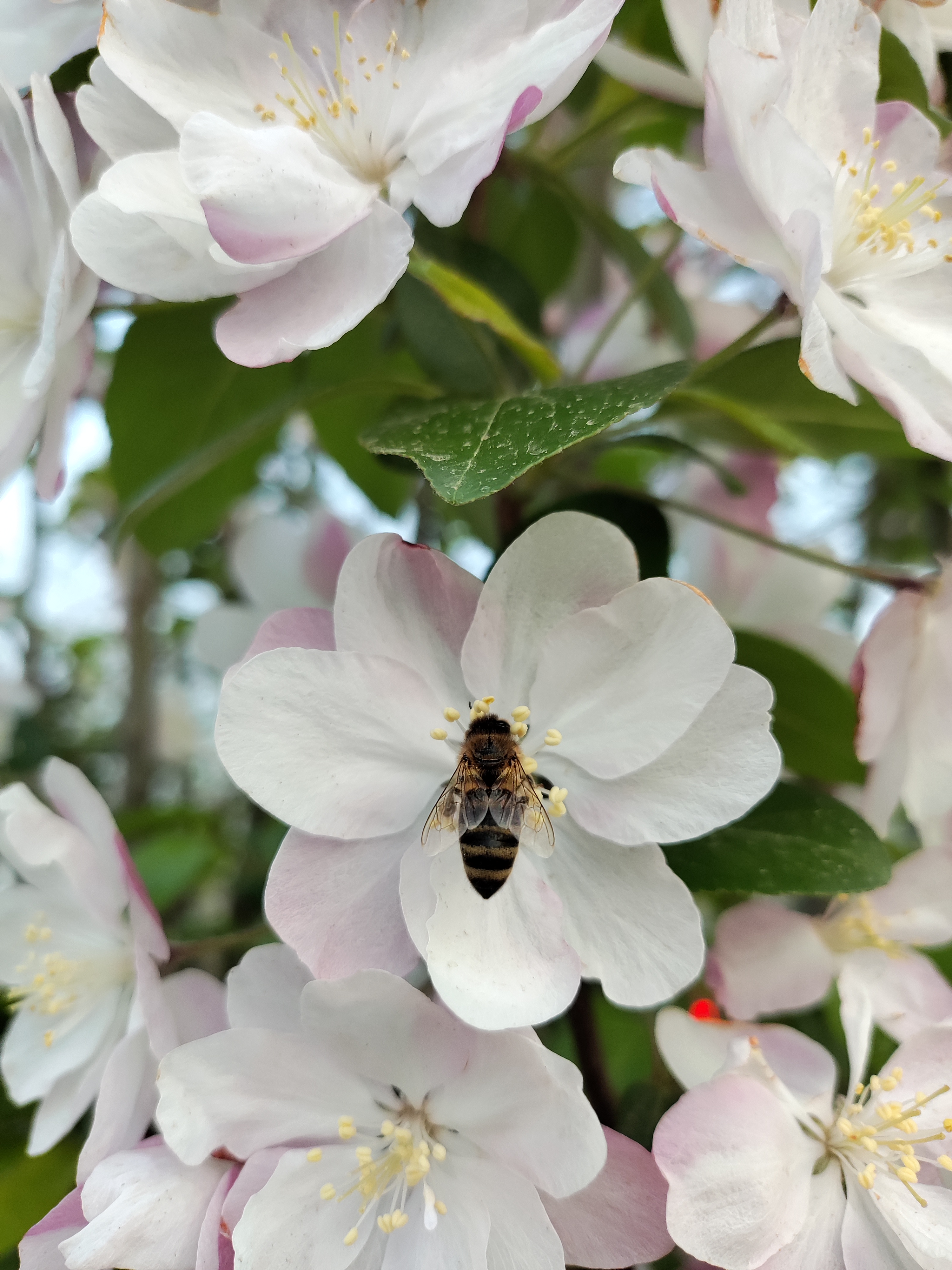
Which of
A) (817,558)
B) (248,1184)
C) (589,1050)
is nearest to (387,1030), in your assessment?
(248,1184)

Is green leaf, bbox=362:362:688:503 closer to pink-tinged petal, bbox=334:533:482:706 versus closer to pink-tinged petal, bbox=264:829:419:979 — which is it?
pink-tinged petal, bbox=334:533:482:706

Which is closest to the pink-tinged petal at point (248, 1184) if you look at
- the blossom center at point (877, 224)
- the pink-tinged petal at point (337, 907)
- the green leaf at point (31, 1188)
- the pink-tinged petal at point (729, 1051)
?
the pink-tinged petal at point (337, 907)

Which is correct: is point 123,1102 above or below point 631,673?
below

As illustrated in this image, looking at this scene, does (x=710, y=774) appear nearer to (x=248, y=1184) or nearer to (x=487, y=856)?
(x=487, y=856)

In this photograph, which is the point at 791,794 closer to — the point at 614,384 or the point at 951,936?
the point at 951,936

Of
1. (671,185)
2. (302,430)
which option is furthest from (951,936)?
(302,430)

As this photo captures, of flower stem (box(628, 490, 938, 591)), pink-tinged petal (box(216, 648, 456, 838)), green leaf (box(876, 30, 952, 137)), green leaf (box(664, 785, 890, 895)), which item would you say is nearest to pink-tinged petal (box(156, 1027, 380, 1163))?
pink-tinged petal (box(216, 648, 456, 838))
